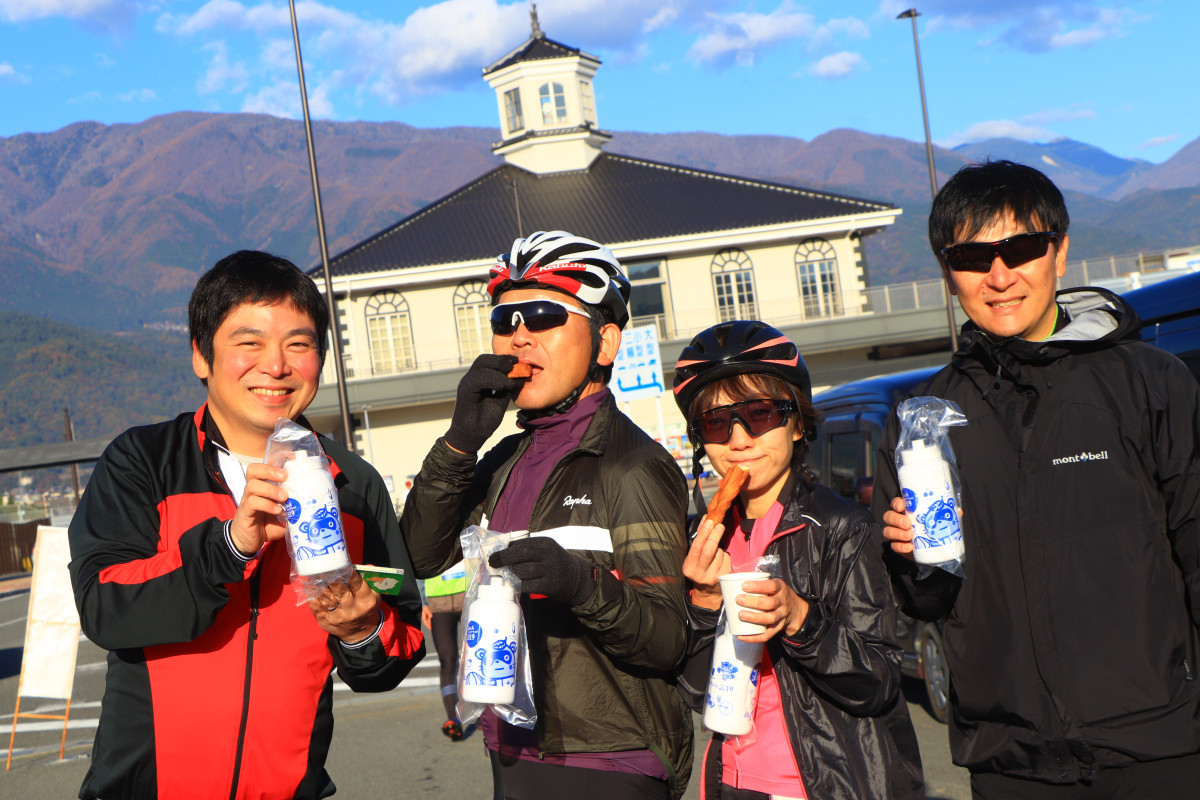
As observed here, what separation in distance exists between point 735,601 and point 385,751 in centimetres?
668

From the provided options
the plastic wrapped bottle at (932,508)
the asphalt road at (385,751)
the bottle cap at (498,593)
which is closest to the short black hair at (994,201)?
the plastic wrapped bottle at (932,508)

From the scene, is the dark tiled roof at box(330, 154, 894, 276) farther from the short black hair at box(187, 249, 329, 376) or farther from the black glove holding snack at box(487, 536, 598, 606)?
the black glove holding snack at box(487, 536, 598, 606)

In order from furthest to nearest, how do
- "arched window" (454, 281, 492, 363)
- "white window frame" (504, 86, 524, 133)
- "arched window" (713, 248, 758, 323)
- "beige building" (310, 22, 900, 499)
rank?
1. "white window frame" (504, 86, 524, 133)
2. "arched window" (713, 248, 758, 323)
3. "arched window" (454, 281, 492, 363)
4. "beige building" (310, 22, 900, 499)

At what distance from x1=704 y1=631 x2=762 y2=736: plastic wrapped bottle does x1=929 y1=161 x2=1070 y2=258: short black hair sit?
154 centimetres

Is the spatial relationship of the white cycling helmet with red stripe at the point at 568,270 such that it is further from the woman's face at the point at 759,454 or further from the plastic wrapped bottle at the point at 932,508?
the plastic wrapped bottle at the point at 932,508

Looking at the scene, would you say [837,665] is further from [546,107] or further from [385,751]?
[546,107]

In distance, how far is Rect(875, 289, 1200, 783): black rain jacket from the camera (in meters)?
2.70

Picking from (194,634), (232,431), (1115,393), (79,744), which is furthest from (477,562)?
(79,744)

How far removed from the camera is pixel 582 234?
40.8 meters

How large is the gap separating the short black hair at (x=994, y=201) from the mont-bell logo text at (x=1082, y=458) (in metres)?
0.72

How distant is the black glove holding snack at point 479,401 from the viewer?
9.63 feet

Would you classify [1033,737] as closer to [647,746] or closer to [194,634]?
[647,746]

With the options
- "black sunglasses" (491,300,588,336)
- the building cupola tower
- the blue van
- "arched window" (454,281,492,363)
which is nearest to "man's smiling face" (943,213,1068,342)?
"black sunglasses" (491,300,588,336)

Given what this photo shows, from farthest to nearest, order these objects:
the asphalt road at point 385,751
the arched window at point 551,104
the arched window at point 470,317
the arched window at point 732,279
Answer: the arched window at point 551,104 → the arched window at point 732,279 → the arched window at point 470,317 → the asphalt road at point 385,751
